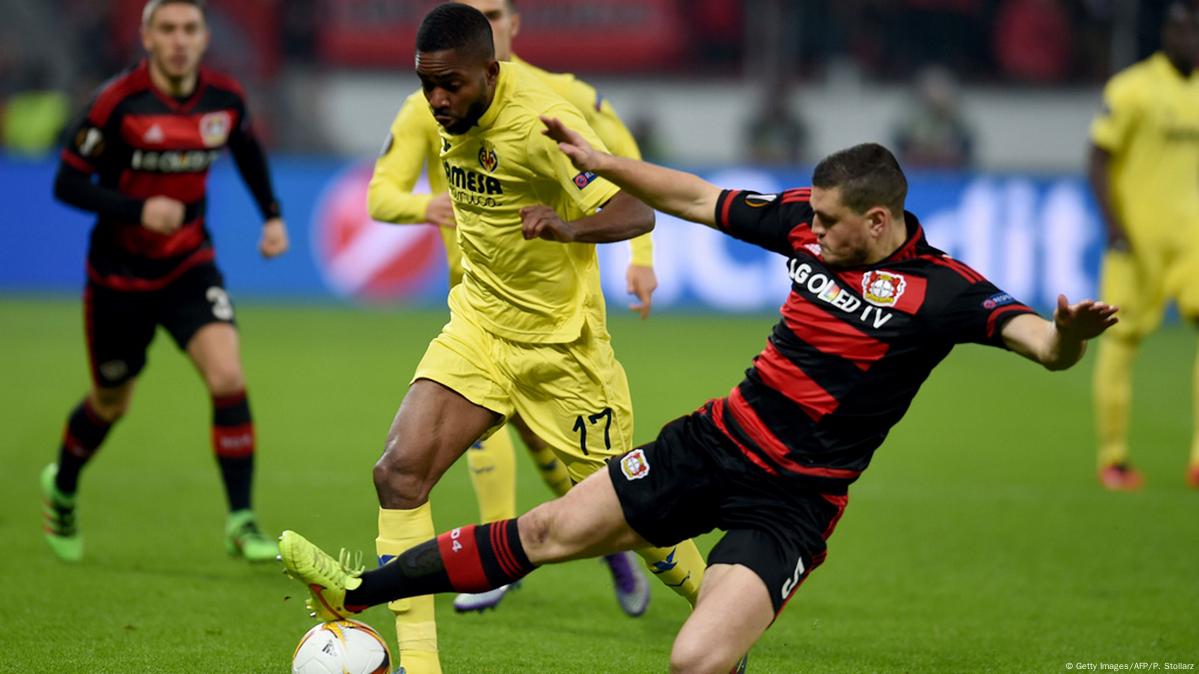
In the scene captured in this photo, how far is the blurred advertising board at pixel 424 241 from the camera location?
16.7 m

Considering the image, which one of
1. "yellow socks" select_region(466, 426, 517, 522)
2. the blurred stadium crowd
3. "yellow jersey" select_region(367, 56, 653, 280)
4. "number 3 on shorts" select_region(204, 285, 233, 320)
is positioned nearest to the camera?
"yellow jersey" select_region(367, 56, 653, 280)

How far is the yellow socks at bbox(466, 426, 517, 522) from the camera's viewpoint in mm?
6582

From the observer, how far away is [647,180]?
16.0ft

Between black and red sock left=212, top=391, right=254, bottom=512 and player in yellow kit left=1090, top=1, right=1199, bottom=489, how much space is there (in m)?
5.08

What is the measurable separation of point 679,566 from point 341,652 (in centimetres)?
132

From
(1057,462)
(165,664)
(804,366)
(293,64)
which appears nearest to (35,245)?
(293,64)

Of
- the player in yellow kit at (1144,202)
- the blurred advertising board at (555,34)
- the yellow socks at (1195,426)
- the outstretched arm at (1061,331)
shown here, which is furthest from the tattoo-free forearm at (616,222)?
the blurred advertising board at (555,34)

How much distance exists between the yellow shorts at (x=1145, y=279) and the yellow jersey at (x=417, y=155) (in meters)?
3.93

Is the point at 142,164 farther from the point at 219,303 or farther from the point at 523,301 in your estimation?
the point at 523,301

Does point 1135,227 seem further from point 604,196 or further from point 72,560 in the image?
point 72,560

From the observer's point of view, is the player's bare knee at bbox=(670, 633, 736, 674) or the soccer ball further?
the soccer ball

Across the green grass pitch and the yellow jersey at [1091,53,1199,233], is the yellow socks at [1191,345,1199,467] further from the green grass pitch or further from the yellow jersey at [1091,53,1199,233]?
the yellow jersey at [1091,53,1199,233]

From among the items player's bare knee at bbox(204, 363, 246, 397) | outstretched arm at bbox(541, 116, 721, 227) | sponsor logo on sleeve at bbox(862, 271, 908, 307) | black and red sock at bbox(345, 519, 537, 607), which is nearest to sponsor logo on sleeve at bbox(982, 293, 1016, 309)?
sponsor logo on sleeve at bbox(862, 271, 908, 307)

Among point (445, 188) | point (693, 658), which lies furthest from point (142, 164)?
point (693, 658)
